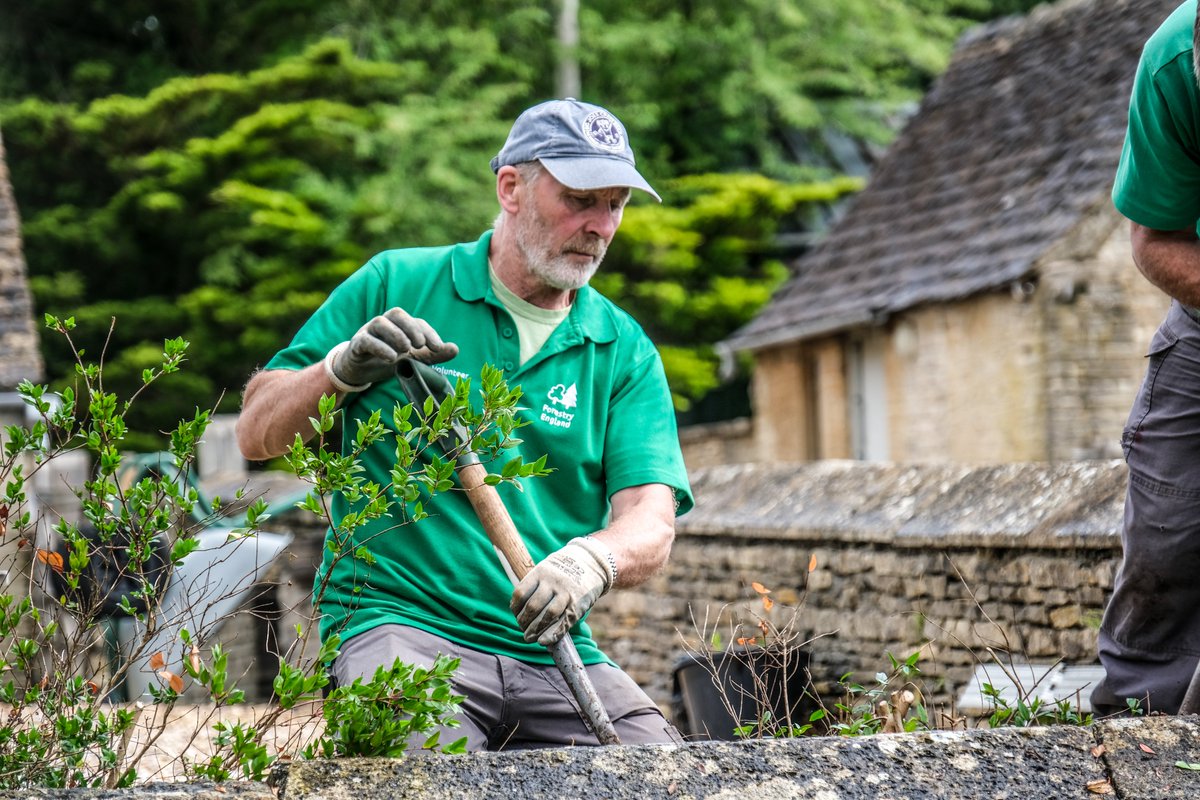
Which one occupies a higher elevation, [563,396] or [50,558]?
[563,396]

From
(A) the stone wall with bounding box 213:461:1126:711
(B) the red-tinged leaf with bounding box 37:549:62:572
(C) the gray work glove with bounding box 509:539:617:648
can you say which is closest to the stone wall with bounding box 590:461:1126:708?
(A) the stone wall with bounding box 213:461:1126:711

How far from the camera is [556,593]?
116 inches

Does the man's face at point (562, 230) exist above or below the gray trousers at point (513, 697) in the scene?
above

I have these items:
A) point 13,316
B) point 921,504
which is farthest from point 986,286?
point 13,316

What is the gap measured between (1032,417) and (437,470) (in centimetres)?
1172

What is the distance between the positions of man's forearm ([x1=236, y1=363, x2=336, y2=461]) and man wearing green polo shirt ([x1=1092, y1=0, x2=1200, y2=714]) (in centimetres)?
179

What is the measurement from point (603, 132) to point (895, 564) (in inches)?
137

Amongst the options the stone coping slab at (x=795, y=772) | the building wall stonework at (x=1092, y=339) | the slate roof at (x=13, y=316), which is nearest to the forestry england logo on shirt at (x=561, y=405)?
the stone coping slab at (x=795, y=772)

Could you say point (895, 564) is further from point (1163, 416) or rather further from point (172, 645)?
point (172, 645)

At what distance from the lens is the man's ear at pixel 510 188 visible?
3453mm

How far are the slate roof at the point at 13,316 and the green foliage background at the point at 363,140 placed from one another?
598cm

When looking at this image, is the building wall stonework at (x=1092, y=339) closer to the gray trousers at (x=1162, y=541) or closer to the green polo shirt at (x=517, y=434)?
the gray trousers at (x=1162, y=541)

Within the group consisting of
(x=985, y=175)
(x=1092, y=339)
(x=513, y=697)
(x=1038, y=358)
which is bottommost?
(x=1038, y=358)

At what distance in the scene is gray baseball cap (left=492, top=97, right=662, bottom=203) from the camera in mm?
3332
